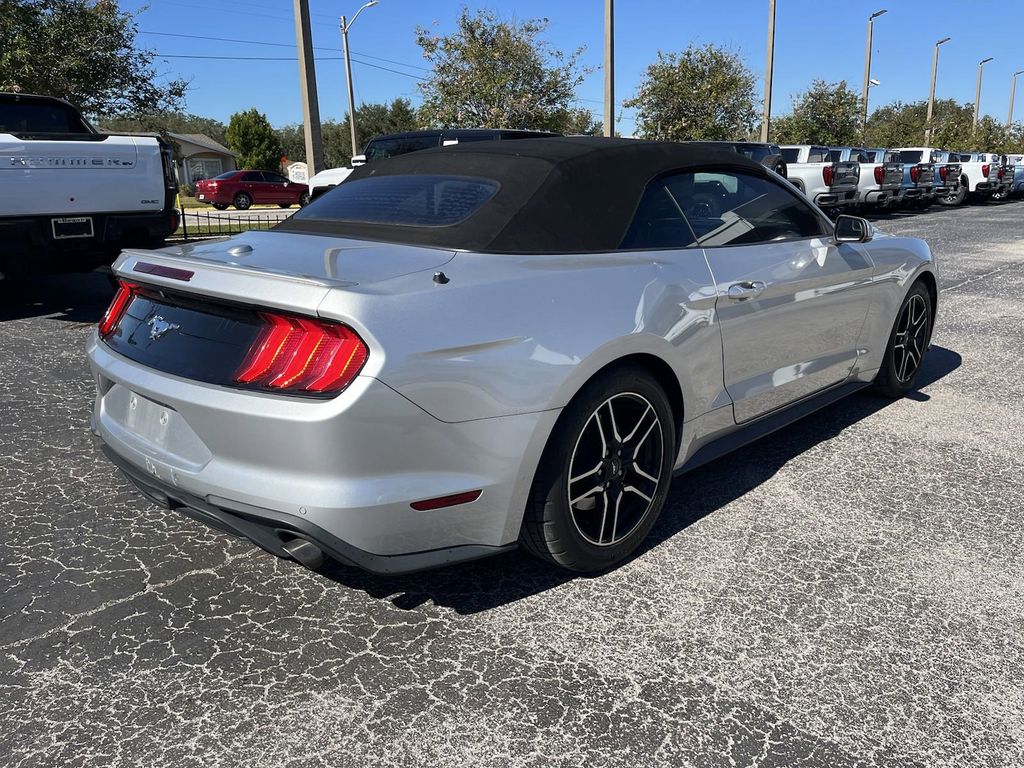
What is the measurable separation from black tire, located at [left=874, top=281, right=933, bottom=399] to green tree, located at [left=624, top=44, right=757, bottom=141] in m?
24.8

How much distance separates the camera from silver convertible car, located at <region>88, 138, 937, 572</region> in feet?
7.67

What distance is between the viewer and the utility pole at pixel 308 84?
17.8 metres

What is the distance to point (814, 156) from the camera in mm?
19984

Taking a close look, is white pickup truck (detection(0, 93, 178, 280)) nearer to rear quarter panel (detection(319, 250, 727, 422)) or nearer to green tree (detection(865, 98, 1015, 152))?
rear quarter panel (detection(319, 250, 727, 422))

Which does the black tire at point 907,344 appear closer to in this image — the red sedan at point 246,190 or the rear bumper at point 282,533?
the rear bumper at point 282,533

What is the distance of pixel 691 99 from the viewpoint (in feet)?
96.4

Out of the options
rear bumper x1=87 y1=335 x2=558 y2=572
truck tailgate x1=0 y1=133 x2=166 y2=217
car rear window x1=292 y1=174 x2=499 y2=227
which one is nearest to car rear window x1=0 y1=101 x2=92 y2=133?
truck tailgate x1=0 y1=133 x2=166 y2=217

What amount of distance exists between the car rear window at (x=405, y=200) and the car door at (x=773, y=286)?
A: 0.87 metres

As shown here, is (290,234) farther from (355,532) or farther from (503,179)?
(355,532)

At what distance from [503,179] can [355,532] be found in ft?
4.84

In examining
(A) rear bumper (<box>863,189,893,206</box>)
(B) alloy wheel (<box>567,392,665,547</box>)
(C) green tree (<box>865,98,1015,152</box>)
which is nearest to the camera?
(B) alloy wheel (<box>567,392,665,547</box>)

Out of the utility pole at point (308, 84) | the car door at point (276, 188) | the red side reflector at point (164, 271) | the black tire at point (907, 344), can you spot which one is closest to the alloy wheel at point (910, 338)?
the black tire at point (907, 344)

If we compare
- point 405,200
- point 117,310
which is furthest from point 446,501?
point 117,310

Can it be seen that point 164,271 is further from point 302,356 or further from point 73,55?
point 73,55
